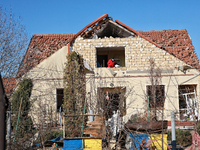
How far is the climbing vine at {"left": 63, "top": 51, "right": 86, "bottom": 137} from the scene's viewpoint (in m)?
13.7

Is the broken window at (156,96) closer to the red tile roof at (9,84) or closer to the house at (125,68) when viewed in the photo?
the house at (125,68)

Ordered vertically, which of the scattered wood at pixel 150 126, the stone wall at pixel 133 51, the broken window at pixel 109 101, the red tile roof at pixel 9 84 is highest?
the stone wall at pixel 133 51

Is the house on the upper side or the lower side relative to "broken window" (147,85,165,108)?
upper

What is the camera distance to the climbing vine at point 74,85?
13688 millimetres

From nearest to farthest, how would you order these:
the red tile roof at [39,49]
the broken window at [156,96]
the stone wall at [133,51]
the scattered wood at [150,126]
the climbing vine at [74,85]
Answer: the scattered wood at [150,126] → the broken window at [156,96] → the climbing vine at [74,85] → the stone wall at [133,51] → the red tile roof at [39,49]

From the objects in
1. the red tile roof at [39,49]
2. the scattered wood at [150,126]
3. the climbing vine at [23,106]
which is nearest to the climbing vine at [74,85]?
the red tile roof at [39,49]

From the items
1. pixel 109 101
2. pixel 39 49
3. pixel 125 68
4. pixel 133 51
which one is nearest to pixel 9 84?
pixel 39 49

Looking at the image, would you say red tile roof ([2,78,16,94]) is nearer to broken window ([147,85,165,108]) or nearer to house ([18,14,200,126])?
house ([18,14,200,126])

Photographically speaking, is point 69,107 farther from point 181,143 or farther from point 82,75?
point 181,143

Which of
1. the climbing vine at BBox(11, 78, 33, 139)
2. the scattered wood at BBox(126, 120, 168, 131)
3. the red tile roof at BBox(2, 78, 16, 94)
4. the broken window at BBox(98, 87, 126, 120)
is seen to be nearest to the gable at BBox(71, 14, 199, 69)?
the broken window at BBox(98, 87, 126, 120)

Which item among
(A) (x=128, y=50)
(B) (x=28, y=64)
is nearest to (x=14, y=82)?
(B) (x=28, y=64)

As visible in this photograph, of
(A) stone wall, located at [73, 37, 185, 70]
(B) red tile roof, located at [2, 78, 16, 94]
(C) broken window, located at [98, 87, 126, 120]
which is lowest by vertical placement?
(C) broken window, located at [98, 87, 126, 120]

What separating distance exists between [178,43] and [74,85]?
25.0 ft

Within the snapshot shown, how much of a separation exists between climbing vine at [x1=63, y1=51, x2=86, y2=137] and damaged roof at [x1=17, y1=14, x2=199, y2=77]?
4.54 ft
